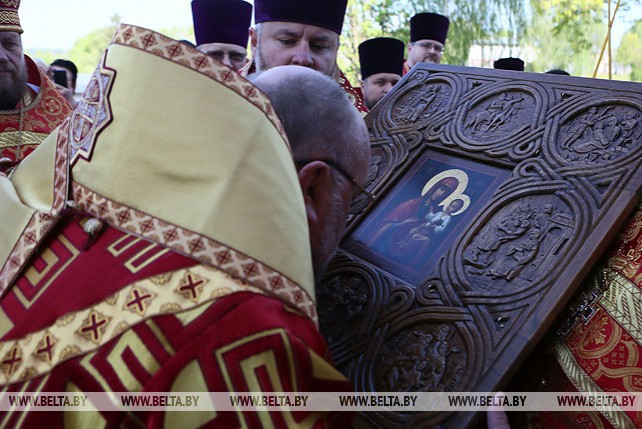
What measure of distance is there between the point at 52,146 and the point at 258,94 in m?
0.52

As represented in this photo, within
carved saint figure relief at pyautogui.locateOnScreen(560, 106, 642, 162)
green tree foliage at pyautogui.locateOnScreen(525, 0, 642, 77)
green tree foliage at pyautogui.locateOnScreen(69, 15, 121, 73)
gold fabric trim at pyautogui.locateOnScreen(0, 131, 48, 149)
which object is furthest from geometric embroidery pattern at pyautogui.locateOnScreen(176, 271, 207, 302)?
green tree foliage at pyautogui.locateOnScreen(69, 15, 121, 73)

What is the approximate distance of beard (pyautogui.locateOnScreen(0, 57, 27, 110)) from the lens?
314 centimetres

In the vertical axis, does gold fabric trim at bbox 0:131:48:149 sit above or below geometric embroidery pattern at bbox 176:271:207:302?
below

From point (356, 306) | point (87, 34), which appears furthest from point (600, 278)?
point (87, 34)

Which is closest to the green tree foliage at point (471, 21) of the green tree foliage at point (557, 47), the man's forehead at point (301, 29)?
the green tree foliage at point (557, 47)

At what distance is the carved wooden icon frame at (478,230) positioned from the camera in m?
1.37

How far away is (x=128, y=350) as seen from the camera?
1.05 m

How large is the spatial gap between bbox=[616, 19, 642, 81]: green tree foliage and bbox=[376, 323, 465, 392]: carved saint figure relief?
54.6ft

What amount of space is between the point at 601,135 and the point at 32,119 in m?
2.81

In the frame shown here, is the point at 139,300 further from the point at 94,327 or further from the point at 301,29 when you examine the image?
the point at 301,29

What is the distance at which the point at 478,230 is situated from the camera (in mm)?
1609

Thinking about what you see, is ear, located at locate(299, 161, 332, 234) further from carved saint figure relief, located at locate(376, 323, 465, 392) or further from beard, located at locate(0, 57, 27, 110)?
beard, located at locate(0, 57, 27, 110)

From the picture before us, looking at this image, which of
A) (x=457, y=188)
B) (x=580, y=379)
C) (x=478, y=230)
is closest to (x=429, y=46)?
(x=457, y=188)

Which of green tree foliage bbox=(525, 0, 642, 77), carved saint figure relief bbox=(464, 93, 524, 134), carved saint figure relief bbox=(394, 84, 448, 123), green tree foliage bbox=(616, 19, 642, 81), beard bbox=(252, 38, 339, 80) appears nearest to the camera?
carved saint figure relief bbox=(464, 93, 524, 134)
